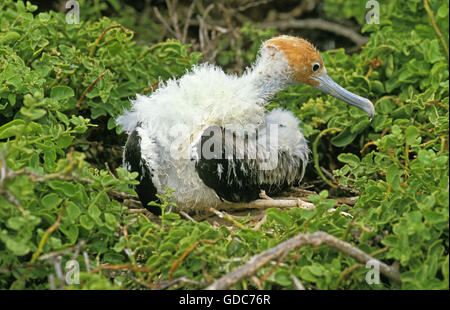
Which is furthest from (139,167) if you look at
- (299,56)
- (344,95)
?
(344,95)

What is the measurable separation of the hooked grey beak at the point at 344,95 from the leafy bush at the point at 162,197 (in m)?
Answer: 0.17

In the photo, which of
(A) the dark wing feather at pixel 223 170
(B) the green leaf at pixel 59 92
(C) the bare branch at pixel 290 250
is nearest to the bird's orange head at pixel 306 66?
(A) the dark wing feather at pixel 223 170

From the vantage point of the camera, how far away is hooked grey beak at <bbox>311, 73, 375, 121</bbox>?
298 cm

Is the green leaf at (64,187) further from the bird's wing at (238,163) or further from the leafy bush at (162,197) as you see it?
the bird's wing at (238,163)

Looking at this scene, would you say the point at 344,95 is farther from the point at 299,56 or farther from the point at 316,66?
the point at 299,56

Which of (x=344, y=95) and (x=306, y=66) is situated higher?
(x=306, y=66)

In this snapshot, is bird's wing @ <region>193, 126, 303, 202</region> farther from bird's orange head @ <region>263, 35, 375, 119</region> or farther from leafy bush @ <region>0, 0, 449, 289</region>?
bird's orange head @ <region>263, 35, 375, 119</region>

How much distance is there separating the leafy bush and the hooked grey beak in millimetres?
167

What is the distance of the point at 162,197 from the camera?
242cm

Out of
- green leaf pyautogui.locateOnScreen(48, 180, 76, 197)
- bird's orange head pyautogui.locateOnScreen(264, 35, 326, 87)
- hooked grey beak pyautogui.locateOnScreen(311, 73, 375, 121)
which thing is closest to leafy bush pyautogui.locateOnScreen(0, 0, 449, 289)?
green leaf pyautogui.locateOnScreen(48, 180, 76, 197)

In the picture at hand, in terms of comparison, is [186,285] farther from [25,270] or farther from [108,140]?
[108,140]

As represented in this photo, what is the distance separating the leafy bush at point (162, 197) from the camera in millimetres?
1939

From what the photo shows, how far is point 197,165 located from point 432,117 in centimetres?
102

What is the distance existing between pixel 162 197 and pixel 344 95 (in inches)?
44.5
